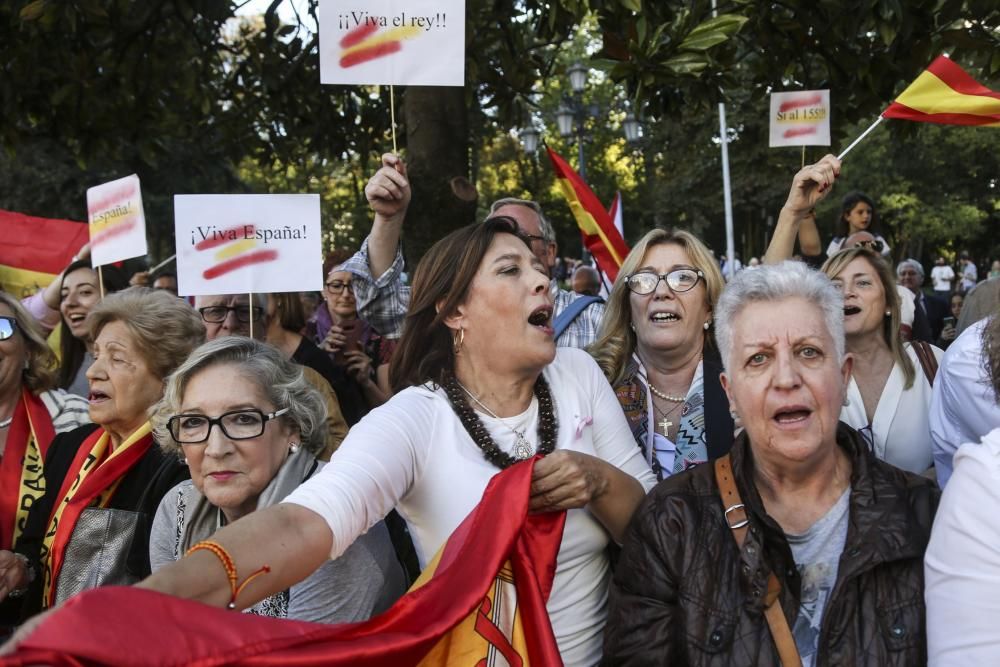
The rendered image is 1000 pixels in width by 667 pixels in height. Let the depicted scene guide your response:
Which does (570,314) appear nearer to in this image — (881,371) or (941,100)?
(881,371)

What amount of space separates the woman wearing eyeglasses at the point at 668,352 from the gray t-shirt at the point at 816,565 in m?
0.92

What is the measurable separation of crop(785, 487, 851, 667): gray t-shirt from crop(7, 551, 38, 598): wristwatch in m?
2.57

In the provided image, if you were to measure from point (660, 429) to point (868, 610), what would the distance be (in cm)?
135

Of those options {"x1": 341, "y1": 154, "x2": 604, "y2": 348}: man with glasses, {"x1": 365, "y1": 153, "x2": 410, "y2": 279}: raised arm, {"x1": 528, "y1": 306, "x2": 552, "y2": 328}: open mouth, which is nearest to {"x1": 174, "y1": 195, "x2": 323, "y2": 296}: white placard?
{"x1": 341, "y1": 154, "x2": 604, "y2": 348}: man with glasses

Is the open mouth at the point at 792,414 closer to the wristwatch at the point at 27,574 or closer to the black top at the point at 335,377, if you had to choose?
the wristwatch at the point at 27,574

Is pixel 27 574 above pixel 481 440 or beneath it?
beneath

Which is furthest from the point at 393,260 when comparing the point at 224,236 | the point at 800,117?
Result: the point at 800,117

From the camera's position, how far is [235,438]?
2918 millimetres

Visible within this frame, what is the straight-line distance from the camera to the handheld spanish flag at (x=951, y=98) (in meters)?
4.62

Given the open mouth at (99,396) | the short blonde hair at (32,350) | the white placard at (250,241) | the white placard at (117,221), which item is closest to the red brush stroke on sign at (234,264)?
the white placard at (250,241)

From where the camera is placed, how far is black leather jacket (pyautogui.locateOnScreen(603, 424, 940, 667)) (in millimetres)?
2256

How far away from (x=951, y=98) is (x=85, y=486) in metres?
4.09

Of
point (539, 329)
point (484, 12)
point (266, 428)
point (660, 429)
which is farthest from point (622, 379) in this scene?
point (484, 12)

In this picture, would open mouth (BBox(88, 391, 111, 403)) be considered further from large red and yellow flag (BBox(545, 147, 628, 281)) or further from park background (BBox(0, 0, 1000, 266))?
large red and yellow flag (BBox(545, 147, 628, 281))
